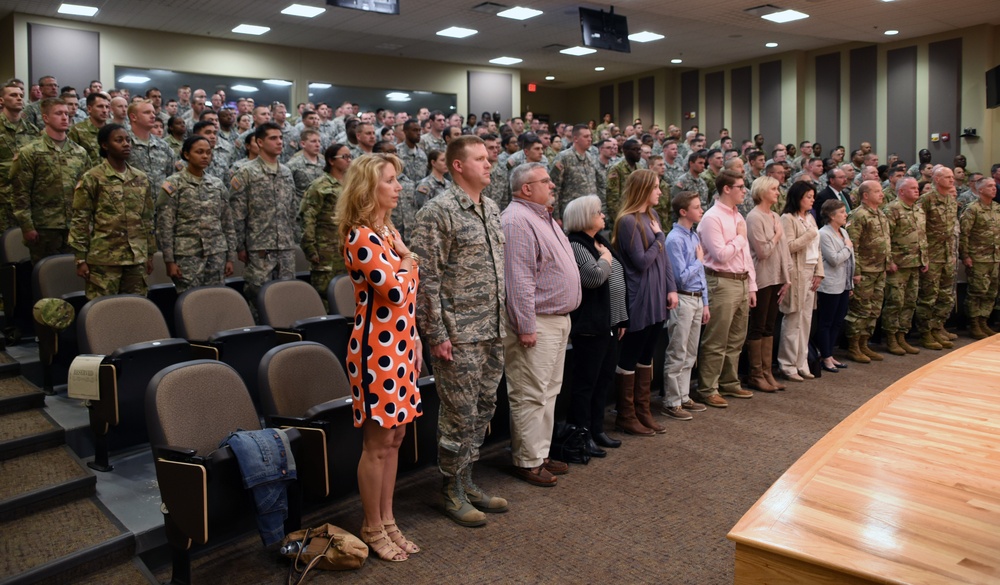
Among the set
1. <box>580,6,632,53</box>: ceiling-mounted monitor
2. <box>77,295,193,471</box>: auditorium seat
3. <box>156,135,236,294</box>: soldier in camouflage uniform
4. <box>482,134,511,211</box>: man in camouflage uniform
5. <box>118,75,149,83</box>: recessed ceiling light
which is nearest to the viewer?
<box>77,295,193,471</box>: auditorium seat

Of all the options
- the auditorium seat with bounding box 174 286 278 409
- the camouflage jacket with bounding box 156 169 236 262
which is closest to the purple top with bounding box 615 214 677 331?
the auditorium seat with bounding box 174 286 278 409

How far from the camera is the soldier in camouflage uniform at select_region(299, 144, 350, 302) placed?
5.18 metres

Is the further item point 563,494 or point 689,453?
point 689,453

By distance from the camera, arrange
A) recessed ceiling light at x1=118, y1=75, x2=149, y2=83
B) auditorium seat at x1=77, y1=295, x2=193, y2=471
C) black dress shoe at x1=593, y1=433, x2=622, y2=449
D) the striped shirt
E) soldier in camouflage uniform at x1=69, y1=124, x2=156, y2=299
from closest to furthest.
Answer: auditorium seat at x1=77, y1=295, x2=193, y2=471, the striped shirt, black dress shoe at x1=593, y1=433, x2=622, y2=449, soldier in camouflage uniform at x1=69, y1=124, x2=156, y2=299, recessed ceiling light at x1=118, y1=75, x2=149, y2=83

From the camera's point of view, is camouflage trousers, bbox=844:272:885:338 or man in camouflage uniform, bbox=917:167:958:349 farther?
man in camouflage uniform, bbox=917:167:958:349

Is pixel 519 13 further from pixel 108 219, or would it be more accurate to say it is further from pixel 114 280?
pixel 114 280

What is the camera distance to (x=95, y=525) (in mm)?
2744

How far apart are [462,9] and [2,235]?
7.67 metres

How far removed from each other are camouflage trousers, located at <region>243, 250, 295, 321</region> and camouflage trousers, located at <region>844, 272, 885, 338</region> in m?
4.58

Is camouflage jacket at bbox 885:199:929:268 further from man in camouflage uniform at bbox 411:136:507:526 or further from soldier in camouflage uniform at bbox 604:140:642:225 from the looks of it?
man in camouflage uniform at bbox 411:136:507:526

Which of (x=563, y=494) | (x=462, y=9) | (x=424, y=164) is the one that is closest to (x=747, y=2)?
(x=462, y=9)

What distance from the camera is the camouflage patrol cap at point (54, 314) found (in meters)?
3.65

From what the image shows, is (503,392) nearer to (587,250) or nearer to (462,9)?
(587,250)

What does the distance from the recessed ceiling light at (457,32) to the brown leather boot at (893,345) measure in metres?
8.51
